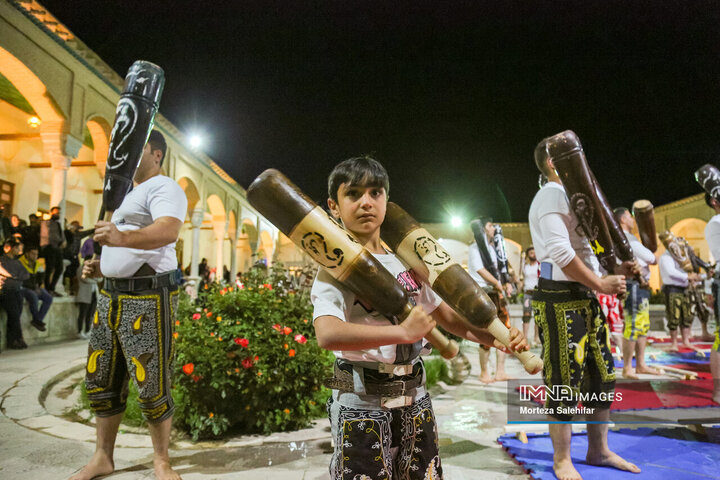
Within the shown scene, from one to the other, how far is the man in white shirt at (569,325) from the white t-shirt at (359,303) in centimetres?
133

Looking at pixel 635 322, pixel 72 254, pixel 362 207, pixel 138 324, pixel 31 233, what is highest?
pixel 31 233

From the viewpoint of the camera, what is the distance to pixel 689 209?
2756 centimetres

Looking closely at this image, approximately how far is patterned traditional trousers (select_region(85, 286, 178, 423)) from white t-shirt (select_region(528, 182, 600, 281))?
2.43 metres

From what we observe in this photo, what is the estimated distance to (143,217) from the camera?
2.87 metres

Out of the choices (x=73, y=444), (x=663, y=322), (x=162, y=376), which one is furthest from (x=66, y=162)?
(x=663, y=322)

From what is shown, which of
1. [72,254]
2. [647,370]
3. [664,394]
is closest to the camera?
[664,394]

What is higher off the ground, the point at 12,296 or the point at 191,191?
the point at 191,191

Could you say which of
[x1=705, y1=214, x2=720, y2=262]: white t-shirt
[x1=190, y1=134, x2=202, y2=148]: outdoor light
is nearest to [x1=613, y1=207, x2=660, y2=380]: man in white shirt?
[x1=705, y1=214, x2=720, y2=262]: white t-shirt

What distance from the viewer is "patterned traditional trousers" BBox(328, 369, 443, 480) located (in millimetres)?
1669

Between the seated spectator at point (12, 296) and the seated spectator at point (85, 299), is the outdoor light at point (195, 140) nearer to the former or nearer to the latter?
the seated spectator at point (85, 299)

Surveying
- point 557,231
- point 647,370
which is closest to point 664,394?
point 647,370

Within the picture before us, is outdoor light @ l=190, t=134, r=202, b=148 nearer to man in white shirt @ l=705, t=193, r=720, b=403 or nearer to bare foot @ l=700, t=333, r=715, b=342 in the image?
bare foot @ l=700, t=333, r=715, b=342

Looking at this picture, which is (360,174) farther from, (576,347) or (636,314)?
(636,314)

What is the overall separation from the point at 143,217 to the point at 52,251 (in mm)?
7981
